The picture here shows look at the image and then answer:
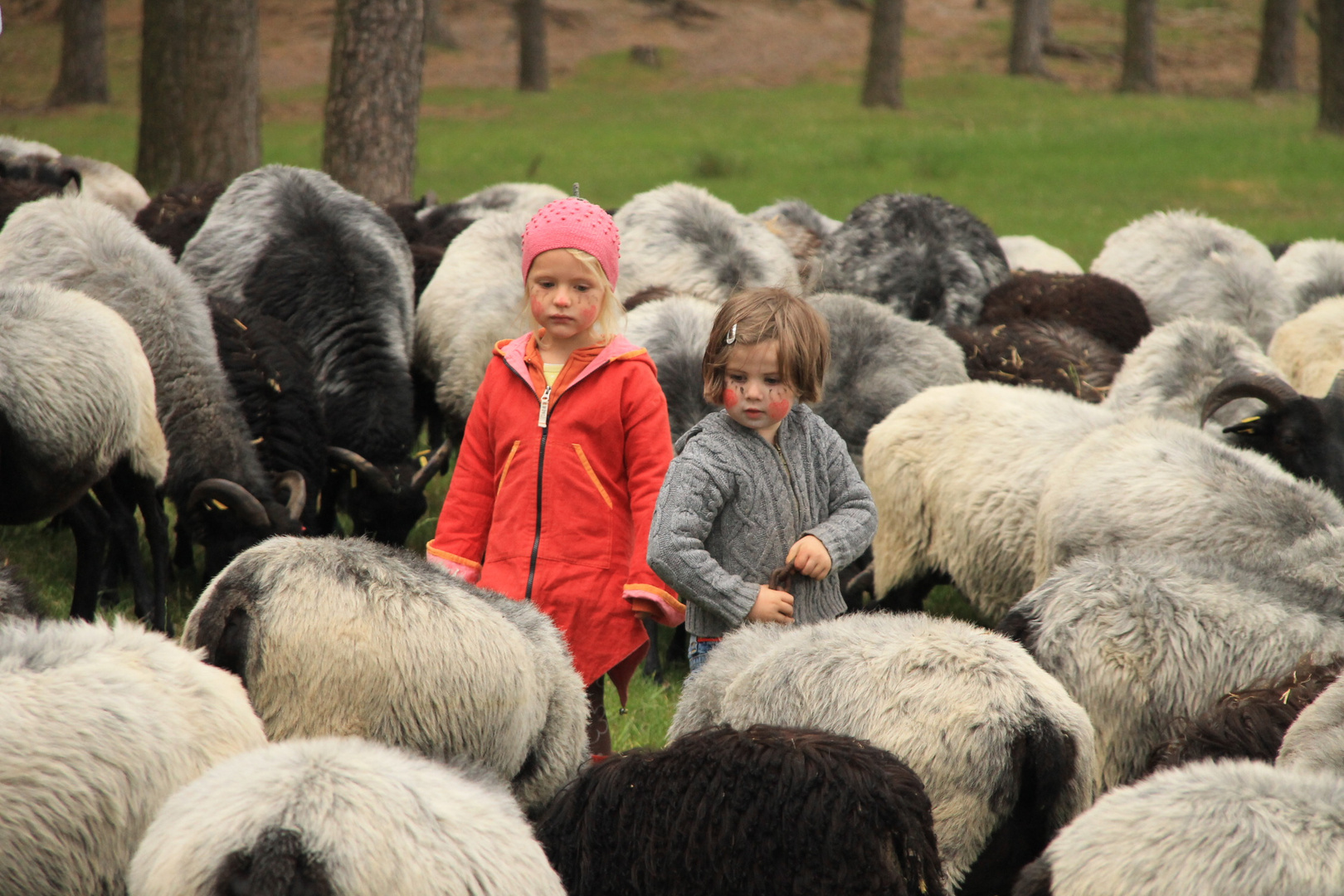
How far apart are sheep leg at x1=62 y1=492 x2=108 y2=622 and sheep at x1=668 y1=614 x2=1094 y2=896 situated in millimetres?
3254

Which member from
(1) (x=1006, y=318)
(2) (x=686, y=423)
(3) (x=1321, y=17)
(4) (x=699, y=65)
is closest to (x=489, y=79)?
(4) (x=699, y=65)

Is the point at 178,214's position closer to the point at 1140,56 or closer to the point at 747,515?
the point at 747,515

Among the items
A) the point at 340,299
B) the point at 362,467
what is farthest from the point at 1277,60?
the point at 362,467

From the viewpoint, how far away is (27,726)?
268 centimetres

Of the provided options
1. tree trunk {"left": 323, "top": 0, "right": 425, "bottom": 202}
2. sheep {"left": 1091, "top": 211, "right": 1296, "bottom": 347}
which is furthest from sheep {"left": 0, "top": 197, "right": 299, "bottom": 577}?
sheep {"left": 1091, "top": 211, "right": 1296, "bottom": 347}

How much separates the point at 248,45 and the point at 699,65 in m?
23.9

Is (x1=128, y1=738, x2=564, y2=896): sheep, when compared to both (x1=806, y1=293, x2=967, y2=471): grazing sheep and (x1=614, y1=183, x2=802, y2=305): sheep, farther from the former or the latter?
(x1=614, y1=183, x2=802, y2=305): sheep

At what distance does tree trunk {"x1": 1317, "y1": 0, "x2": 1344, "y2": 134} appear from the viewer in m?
20.1

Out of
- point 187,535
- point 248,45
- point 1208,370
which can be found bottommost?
point 187,535

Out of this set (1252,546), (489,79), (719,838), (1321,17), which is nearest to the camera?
(719,838)

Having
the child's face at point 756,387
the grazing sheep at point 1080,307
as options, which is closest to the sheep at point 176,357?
the child's face at point 756,387

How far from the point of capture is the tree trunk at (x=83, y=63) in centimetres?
2498

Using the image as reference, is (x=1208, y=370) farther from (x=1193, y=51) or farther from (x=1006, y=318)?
(x=1193, y=51)

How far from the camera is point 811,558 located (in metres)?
3.71
